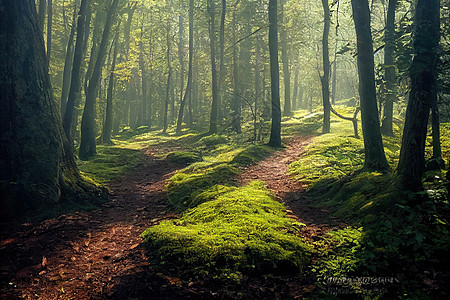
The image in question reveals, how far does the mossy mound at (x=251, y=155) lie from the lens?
1199cm

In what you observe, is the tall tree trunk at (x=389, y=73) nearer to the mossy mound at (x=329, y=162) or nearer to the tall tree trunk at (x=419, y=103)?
the mossy mound at (x=329, y=162)

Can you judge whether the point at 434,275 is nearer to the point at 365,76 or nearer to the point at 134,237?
the point at 134,237

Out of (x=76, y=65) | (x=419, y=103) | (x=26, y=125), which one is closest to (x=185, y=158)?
(x=76, y=65)

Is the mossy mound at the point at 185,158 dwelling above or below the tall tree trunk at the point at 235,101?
below

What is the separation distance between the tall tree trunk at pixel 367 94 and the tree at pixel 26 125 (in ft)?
25.7

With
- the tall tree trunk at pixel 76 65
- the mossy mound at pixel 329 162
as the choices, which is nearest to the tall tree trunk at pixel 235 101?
the mossy mound at pixel 329 162

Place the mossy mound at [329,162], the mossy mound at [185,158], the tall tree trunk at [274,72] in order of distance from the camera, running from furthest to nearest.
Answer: the tall tree trunk at [274,72] < the mossy mound at [185,158] < the mossy mound at [329,162]

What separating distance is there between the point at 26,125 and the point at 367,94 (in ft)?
28.4

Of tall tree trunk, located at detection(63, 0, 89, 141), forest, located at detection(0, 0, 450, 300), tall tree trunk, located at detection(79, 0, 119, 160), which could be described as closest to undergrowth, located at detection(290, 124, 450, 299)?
forest, located at detection(0, 0, 450, 300)

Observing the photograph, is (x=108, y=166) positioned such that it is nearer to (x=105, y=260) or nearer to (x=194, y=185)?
(x=194, y=185)

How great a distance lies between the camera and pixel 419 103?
4.89m

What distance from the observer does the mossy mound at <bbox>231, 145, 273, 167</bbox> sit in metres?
12.0

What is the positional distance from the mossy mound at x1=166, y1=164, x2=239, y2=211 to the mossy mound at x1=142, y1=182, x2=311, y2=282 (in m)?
1.28

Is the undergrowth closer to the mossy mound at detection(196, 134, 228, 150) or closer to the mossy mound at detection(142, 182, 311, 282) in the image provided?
the mossy mound at detection(142, 182, 311, 282)
